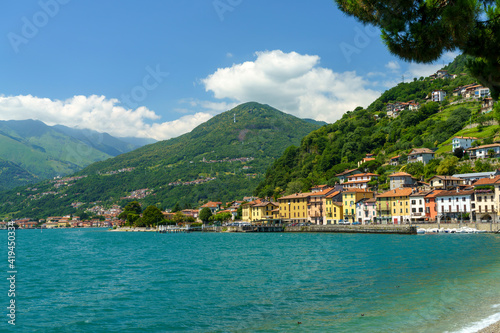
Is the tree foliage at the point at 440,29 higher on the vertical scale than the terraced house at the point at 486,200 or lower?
higher

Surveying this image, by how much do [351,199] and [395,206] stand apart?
11.5 metres

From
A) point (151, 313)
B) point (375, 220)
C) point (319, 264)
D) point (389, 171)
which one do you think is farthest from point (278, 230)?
point (151, 313)

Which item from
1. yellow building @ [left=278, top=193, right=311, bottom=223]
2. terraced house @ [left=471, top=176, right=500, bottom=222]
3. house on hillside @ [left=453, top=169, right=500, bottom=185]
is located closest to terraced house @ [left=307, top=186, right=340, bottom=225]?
yellow building @ [left=278, top=193, right=311, bottom=223]

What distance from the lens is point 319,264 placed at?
29641 millimetres

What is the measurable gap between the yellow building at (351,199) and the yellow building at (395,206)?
239 inches

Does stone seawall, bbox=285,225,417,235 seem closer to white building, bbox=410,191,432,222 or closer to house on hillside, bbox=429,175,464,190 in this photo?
white building, bbox=410,191,432,222

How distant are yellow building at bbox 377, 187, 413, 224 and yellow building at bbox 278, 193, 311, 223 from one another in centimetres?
2124

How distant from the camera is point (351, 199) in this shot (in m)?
90.6

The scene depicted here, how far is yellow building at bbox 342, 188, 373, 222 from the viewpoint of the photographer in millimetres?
89688

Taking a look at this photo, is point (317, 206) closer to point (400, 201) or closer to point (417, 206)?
point (400, 201)

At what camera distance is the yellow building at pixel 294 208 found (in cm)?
10188

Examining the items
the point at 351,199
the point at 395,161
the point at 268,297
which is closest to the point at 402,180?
the point at 351,199

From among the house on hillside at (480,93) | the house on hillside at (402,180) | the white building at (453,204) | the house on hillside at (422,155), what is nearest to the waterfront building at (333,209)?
the house on hillside at (402,180)

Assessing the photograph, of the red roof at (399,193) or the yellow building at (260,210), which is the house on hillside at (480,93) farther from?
the yellow building at (260,210)
